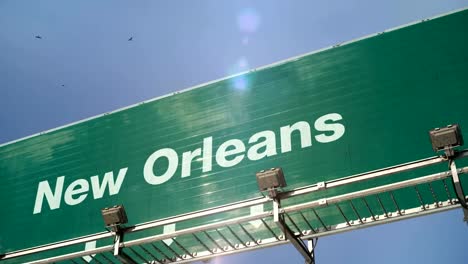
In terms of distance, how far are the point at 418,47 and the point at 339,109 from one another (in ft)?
11.9

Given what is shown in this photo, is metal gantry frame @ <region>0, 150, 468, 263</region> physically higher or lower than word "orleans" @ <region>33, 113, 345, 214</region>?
lower

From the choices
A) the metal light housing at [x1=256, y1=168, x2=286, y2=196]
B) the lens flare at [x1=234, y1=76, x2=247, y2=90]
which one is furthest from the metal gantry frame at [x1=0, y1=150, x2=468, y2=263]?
the lens flare at [x1=234, y1=76, x2=247, y2=90]

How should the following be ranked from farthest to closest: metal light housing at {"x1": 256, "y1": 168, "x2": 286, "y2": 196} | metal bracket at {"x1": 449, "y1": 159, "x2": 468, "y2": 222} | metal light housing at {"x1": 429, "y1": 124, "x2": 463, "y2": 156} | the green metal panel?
the green metal panel, metal light housing at {"x1": 256, "y1": 168, "x2": 286, "y2": 196}, metal bracket at {"x1": 449, "y1": 159, "x2": 468, "y2": 222}, metal light housing at {"x1": 429, "y1": 124, "x2": 463, "y2": 156}

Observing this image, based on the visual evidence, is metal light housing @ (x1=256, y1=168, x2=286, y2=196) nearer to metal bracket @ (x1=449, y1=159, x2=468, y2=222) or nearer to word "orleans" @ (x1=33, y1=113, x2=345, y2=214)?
metal bracket @ (x1=449, y1=159, x2=468, y2=222)

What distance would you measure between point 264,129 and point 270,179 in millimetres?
7455

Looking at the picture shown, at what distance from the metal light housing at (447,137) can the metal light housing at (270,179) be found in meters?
4.06

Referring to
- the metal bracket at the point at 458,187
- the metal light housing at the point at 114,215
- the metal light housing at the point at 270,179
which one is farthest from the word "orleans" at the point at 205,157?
Answer: the metal bracket at the point at 458,187

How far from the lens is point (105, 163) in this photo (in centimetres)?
2962

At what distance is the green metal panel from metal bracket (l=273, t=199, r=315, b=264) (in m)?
2.50

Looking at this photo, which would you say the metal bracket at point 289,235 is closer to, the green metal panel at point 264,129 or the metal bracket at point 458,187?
the green metal panel at point 264,129

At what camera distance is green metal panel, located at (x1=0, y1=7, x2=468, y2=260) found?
2461cm

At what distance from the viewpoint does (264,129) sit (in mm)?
26969

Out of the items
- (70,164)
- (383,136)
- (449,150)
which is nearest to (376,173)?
(449,150)

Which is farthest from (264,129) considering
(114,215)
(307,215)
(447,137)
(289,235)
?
(447,137)
